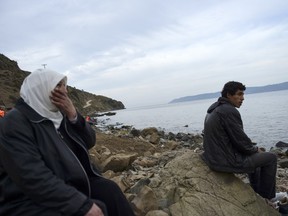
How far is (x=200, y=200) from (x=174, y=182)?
0.67 m

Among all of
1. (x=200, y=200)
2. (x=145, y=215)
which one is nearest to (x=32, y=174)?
(x=145, y=215)

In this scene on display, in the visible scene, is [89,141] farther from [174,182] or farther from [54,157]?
[174,182]

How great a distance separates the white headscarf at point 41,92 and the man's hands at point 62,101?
4 cm

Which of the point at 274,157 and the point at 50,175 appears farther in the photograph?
the point at 274,157

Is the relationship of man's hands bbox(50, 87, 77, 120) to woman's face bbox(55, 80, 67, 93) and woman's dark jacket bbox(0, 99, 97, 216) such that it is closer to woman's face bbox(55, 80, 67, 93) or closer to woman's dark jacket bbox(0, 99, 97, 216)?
woman's face bbox(55, 80, 67, 93)

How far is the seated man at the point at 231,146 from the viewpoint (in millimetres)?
6004

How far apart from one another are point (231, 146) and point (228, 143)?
83 mm

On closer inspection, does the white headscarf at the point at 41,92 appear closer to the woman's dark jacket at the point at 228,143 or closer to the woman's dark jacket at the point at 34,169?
the woman's dark jacket at the point at 34,169

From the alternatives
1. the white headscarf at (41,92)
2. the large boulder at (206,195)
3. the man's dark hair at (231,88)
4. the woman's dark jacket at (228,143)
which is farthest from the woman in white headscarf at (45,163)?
the man's dark hair at (231,88)

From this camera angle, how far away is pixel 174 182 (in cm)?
645

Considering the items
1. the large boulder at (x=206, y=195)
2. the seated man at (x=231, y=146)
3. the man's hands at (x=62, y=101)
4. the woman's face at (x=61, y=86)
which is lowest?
the large boulder at (x=206, y=195)

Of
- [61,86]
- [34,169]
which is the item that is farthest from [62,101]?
[34,169]

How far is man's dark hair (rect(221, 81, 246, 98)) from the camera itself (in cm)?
630

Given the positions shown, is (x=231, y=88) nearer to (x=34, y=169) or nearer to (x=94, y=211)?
(x=94, y=211)
